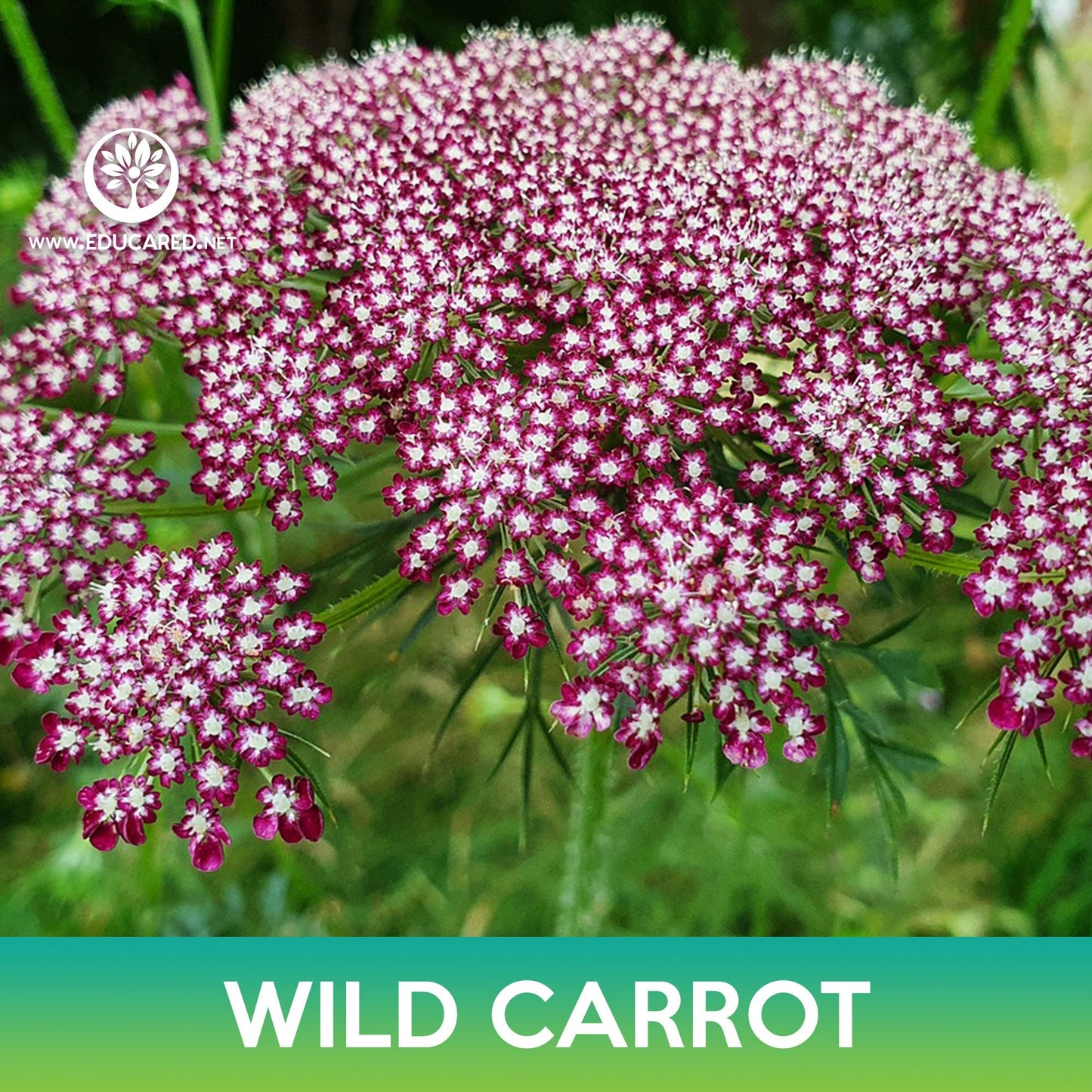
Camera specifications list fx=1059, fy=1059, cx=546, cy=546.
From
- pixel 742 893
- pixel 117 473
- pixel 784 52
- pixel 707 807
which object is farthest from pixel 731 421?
pixel 784 52

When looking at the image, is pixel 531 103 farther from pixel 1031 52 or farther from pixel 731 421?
pixel 1031 52

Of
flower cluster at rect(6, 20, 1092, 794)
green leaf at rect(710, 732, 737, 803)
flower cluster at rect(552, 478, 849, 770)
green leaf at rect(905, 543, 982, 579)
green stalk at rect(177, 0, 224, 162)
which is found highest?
green stalk at rect(177, 0, 224, 162)

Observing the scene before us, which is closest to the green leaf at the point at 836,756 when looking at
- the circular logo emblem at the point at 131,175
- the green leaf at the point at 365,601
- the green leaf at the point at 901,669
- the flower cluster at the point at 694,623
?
the green leaf at the point at 901,669

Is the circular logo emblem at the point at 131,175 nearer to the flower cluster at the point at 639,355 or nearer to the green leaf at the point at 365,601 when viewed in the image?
the flower cluster at the point at 639,355

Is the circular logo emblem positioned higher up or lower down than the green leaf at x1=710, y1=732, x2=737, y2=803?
higher up

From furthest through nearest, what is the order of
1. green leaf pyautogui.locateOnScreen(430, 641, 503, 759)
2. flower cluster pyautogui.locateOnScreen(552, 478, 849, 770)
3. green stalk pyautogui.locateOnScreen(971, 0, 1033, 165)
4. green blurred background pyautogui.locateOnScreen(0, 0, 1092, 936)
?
green blurred background pyautogui.locateOnScreen(0, 0, 1092, 936) → green stalk pyautogui.locateOnScreen(971, 0, 1033, 165) → green leaf pyautogui.locateOnScreen(430, 641, 503, 759) → flower cluster pyautogui.locateOnScreen(552, 478, 849, 770)

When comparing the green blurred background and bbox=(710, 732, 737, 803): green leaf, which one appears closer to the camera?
bbox=(710, 732, 737, 803): green leaf

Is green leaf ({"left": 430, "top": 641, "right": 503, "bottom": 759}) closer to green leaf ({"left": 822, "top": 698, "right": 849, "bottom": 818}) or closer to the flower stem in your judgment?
the flower stem

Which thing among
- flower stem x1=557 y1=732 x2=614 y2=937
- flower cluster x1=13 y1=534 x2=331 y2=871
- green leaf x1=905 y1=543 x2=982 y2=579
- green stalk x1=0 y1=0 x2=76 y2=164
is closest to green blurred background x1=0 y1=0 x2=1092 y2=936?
flower stem x1=557 y1=732 x2=614 y2=937
